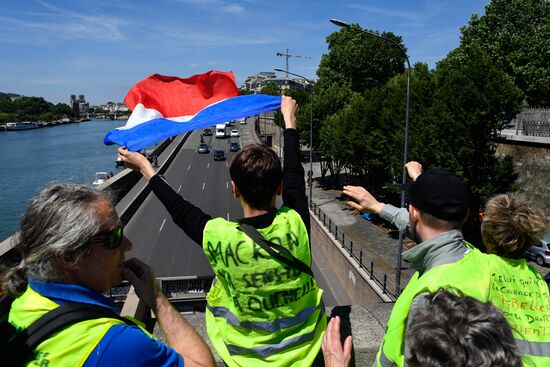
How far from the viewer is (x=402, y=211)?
2.49 metres

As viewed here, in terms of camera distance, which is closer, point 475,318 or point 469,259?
point 475,318

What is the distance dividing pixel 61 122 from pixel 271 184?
200669 mm

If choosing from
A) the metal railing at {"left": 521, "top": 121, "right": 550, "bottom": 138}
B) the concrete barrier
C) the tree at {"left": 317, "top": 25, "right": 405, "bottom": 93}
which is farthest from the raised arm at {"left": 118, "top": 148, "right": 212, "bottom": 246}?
the tree at {"left": 317, "top": 25, "right": 405, "bottom": 93}

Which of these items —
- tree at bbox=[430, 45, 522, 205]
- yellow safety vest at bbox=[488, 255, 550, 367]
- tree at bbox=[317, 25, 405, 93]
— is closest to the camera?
yellow safety vest at bbox=[488, 255, 550, 367]

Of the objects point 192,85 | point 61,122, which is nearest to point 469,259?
point 192,85

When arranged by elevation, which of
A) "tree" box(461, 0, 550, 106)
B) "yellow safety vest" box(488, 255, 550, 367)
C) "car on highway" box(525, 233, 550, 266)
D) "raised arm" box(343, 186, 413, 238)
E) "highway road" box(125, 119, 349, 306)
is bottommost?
"highway road" box(125, 119, 349, 306)

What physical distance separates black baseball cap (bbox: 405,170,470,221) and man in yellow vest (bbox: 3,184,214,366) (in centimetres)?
118

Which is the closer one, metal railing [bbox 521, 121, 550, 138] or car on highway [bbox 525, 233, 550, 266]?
car on highway [bbox 525, 233, 550, 266]

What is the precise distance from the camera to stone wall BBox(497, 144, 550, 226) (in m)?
18.5

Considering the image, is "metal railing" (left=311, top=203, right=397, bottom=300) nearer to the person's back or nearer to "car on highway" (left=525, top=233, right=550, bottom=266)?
"car on highway" (left=525, top=233, right=550, bottom=266)

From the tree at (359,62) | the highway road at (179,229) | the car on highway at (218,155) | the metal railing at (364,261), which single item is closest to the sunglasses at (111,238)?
the metal railing at (364,261)

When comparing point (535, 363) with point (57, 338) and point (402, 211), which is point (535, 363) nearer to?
point (402, 211)

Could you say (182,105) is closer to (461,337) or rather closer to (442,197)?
(442,197)

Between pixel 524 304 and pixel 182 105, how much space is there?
502 centimetres
